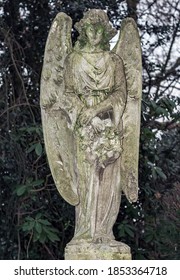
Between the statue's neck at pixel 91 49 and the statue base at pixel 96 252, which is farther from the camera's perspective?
the statue's neck at pixel 91 49

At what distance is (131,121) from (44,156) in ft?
8.71

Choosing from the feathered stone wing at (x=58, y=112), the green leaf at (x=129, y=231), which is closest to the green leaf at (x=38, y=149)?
the green leaf at (x=129, y=231)

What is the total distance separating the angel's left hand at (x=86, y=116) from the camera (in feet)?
21.9

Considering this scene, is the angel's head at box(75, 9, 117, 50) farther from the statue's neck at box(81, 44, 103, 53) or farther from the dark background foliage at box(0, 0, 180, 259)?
the dark background foliage at box(0, 0, 180, 259)

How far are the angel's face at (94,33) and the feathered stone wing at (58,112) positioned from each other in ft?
0.73

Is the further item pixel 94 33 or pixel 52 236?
pixel 52 236

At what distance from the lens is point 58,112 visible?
6.90 metres

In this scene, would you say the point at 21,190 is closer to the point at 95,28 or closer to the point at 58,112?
the point at 58,112

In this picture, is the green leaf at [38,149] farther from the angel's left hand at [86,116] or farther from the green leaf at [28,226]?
the angel's left hand at [86,116]

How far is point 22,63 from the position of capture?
9.68 meters

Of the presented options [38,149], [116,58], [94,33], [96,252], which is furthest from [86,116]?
[38,149]

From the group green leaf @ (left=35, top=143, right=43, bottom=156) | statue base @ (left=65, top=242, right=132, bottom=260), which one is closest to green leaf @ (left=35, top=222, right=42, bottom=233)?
green leaf @ (left=35, top=143, right=43, bottom=156)
